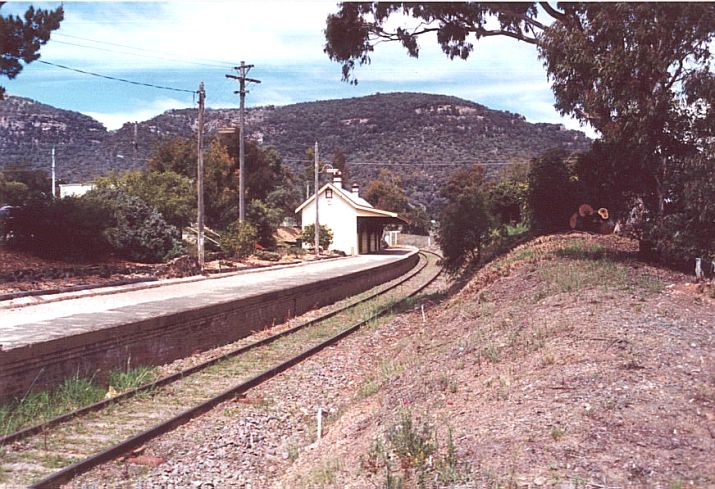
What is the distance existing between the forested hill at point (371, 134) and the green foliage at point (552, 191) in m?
72.6

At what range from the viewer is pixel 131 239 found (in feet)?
97.5

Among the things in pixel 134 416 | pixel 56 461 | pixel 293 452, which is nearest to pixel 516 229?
pixel 134 416

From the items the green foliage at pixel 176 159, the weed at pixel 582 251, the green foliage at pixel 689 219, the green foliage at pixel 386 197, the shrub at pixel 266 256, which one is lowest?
the shrub at pixel 266 256

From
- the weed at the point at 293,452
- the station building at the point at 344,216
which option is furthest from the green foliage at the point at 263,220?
the weed at the point at 293,452

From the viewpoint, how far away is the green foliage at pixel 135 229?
95.1ft

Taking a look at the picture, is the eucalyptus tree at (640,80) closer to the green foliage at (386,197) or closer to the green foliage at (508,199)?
the green foliage at (508,199)

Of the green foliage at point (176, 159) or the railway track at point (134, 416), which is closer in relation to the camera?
Answer: the railway track at point (134, 416)

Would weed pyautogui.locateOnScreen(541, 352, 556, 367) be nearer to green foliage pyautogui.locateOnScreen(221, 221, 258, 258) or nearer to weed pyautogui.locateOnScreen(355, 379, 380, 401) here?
weed pyautogui.locateOnScreen(355, 379, 380, 401)

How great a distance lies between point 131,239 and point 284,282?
27.4 ft

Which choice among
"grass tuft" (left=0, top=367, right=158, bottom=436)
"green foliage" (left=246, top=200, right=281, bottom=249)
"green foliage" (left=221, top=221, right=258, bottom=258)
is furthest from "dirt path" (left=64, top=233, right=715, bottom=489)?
"green foliage" (left=246, top=200, right=281, bottom=249)

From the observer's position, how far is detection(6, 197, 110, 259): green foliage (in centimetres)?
2542

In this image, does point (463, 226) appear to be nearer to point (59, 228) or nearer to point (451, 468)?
point (59, 228)

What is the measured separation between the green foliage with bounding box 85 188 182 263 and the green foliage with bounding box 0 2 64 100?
30.1ft

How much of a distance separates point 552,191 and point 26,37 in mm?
19788
